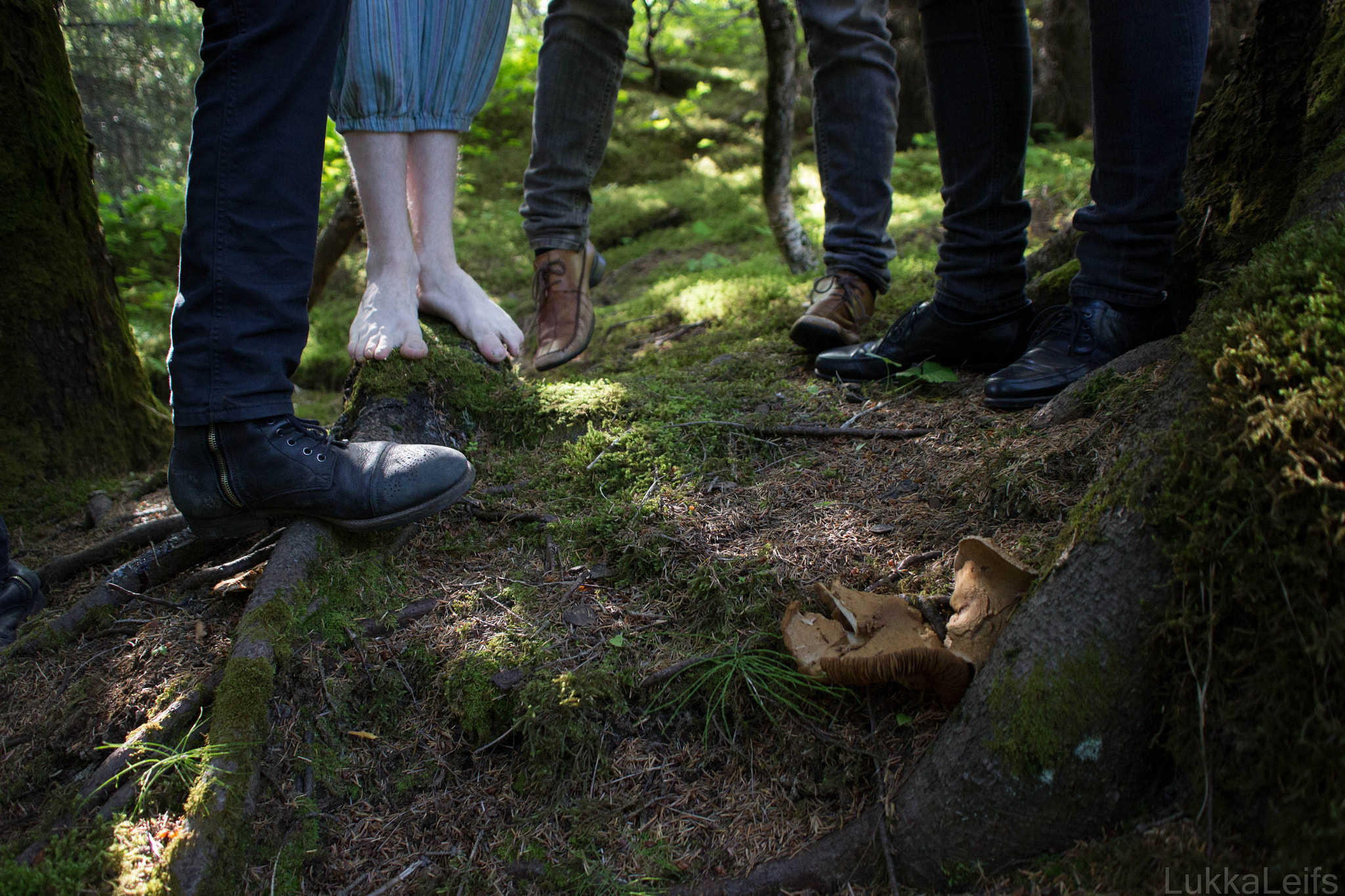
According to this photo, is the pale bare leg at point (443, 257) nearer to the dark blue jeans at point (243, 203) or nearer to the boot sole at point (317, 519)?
the dark blue jeans at point (243, 203)

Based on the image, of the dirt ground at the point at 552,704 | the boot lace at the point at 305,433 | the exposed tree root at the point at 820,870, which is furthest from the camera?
the boot lace at the point at 305,433

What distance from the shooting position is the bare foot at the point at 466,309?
9.68ft

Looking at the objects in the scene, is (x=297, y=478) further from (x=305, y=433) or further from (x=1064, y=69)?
(x=1064, y=69)

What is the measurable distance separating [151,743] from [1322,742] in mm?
2166

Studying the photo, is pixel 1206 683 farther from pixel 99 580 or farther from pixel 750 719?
pixel 99 580

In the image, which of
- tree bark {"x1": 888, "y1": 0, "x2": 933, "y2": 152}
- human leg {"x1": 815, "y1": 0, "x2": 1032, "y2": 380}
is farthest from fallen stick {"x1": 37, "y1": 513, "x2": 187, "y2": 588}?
tree bark {"x1": 888, "y1": 0, "x2": 933, "y2": 152}

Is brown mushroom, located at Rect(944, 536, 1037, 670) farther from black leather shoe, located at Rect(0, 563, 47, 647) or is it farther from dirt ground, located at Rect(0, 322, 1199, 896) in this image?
black leather shoe, located at Rect(0, 563, 47, 647)

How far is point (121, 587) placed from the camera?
2082mm

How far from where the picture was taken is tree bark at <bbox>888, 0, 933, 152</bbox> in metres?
8.67

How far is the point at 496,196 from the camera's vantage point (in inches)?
368

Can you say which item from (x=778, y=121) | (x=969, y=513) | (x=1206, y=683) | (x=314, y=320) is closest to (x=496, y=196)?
(x=314, y=320)

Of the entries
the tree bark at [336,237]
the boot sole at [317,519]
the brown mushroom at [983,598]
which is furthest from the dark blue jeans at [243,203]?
the tree bark at [336,237]

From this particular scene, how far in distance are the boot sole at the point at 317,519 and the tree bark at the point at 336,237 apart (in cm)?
364

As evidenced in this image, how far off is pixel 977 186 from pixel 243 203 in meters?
2.57
